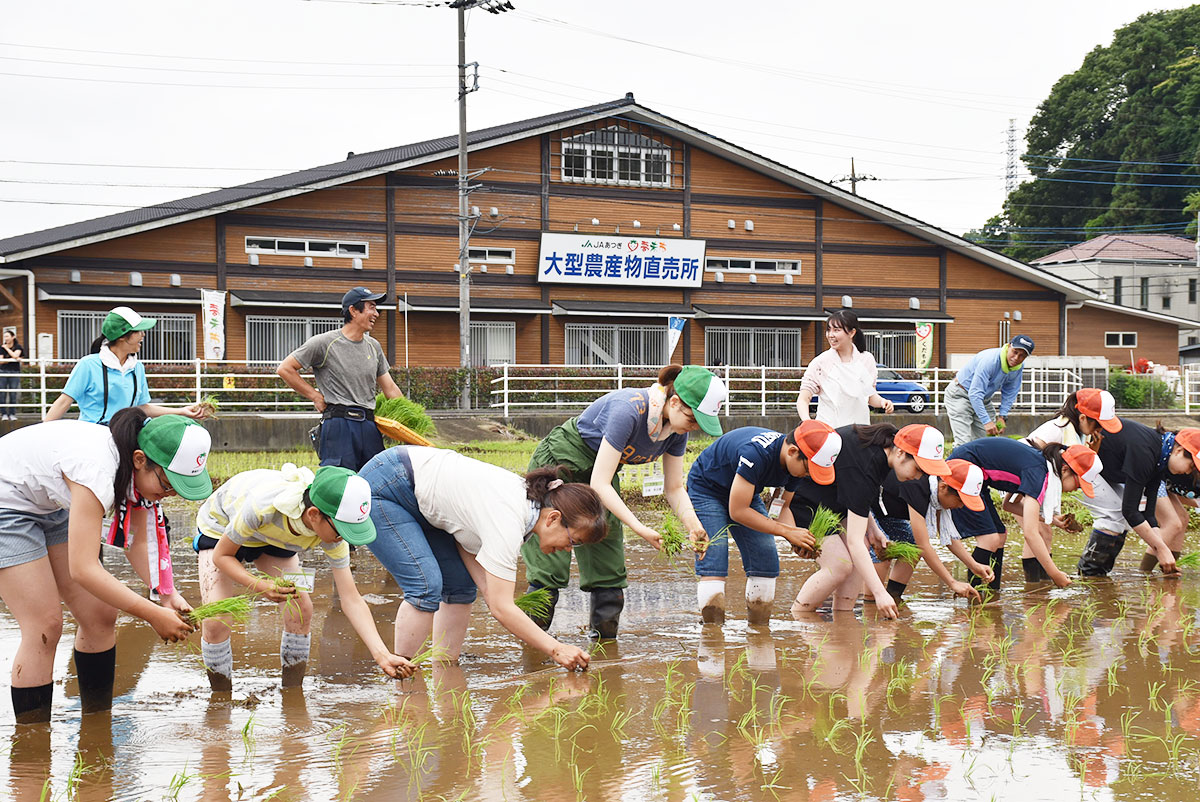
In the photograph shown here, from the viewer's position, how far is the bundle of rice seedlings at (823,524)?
572cm

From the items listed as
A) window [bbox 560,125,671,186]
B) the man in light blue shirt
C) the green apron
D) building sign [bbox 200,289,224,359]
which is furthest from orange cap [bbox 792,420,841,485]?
window [bbox 560,125,671,186]

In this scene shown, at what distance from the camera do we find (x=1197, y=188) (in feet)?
169

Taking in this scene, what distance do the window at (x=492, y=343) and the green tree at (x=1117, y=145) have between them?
37.5 metres

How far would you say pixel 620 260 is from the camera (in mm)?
26875

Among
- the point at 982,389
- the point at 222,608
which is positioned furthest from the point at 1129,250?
the point at 222,608

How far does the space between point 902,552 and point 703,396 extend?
206 cm

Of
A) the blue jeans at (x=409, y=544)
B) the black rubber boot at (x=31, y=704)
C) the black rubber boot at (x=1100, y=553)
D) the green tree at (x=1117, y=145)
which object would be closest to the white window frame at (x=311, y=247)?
the black rubber boot at (x=1100, y=553)

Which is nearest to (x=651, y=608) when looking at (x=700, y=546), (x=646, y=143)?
(x=700, y=546)

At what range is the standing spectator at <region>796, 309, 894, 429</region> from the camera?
714cm

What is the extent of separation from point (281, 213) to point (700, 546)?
68.5 ft

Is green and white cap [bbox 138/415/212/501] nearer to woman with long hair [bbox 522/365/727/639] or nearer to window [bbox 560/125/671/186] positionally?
woman with long hair [bbox 522/365/727/639]

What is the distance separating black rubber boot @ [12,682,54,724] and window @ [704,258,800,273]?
80.8 ft

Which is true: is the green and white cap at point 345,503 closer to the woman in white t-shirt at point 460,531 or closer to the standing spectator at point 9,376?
the woman in white t-shirt at point 460,531

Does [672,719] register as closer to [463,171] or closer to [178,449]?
[178,449]
